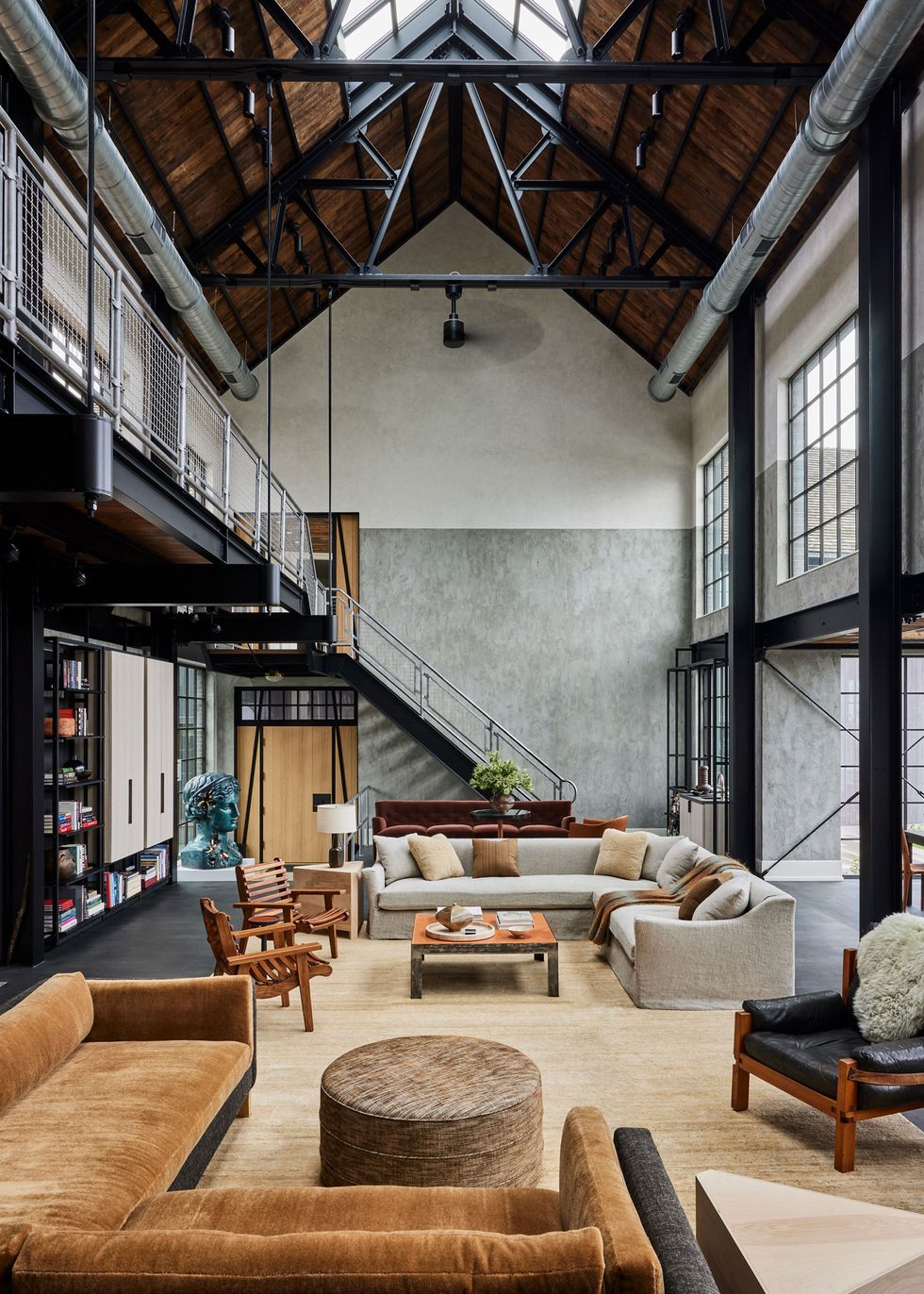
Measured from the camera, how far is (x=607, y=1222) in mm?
2186

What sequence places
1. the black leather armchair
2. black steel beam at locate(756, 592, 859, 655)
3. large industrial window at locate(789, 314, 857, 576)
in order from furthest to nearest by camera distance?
large industrial window at locate(789, 314, 857, 576)
black steel beam at locate(756, 592, 859, 655)
the black leather armchair

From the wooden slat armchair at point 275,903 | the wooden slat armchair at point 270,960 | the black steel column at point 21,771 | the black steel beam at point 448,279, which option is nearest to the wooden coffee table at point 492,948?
the wooden slat armchair at point 270,960

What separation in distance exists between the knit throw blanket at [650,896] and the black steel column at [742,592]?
3936mm

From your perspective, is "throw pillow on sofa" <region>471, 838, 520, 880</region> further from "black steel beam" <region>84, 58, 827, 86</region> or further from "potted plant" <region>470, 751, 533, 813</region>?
"black steel beam" <region>84, 58, 827, 86</region>

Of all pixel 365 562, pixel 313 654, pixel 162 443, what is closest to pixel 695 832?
pixel 313 654

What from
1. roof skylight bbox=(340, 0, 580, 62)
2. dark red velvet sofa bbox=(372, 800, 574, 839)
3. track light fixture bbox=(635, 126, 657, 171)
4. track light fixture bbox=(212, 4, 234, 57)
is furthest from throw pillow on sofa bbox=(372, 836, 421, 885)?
roof skylight bbox=(340, 0, 580, 62)

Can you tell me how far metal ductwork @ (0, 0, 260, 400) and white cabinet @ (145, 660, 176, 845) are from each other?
397 cm

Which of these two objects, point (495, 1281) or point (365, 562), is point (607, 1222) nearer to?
point (495, 1281)

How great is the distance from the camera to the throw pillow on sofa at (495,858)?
870 centimetres

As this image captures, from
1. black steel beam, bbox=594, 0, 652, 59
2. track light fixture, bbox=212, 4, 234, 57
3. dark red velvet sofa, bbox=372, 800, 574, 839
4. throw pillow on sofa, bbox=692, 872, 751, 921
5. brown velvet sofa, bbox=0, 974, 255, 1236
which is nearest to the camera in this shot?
brown velvet sofa, bbox=0, 974, 255, 1236

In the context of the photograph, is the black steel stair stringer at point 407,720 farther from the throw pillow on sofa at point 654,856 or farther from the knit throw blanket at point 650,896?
the knit throw blanket at point 650,896

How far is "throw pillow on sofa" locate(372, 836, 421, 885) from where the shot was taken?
28.5 ft

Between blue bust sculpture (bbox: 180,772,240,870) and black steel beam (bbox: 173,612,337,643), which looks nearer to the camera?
black steel beam (bbox: 173,612,337,643)

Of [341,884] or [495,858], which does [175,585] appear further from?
[495,858]
